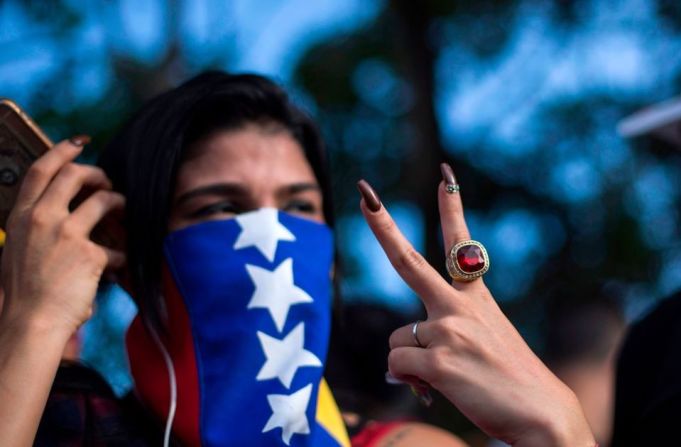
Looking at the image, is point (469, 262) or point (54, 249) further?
point (54, 249)

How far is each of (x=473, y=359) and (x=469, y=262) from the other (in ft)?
0.62

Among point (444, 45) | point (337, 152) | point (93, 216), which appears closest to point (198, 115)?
point (93, 216)

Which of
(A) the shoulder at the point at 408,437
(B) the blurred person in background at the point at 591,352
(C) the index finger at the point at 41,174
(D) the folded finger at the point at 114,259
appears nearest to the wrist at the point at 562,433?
(A) the shoulder at the point at 408,437

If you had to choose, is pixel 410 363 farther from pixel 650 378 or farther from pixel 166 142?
pixel 650 378

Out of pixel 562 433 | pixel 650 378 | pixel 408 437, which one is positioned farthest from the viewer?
pixel 650 378

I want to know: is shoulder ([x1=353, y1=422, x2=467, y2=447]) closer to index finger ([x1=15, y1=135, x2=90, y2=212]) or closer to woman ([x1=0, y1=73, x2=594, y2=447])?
woman ([x1=0, y1=73, x2=594, y2=447])

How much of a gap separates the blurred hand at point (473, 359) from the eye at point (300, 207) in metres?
0.59

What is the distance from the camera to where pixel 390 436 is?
97.7 inches

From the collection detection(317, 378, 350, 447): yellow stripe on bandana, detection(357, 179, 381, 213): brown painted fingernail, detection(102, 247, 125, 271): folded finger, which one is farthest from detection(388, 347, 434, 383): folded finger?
detection(102, 247, 125, 271): folded finger

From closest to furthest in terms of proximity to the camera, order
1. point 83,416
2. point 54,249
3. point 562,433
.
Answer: point 562,433 → point 54,249 → point 83,416

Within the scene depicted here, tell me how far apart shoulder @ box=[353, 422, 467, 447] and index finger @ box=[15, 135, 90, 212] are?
39.1 inches

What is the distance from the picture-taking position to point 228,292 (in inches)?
89.3

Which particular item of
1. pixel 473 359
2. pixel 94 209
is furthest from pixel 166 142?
pixel 473 359

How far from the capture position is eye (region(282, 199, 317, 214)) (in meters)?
2.46
